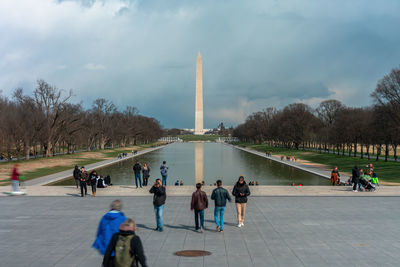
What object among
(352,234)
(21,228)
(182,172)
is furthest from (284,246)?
(182,172)

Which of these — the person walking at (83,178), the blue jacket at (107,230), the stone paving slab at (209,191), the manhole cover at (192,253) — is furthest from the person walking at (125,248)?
the stone paving slab at (209,191)

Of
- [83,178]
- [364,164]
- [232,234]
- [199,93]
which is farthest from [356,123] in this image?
[199,93]

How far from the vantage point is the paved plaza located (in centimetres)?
878

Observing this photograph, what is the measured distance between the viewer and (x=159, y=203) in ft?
37.1

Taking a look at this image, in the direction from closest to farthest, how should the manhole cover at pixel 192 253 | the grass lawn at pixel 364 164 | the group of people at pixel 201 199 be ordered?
the manhole cover at pixel 192 253 → the group of people at pixel 201 199 → the grass lawn at pixel 364 164

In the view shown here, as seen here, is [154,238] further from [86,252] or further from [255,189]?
[255,189]

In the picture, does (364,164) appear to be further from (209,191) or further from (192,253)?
(192,253)

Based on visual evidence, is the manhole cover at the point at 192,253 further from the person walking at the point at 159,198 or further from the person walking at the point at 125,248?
the person walking at the point at 125,248

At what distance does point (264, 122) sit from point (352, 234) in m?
117

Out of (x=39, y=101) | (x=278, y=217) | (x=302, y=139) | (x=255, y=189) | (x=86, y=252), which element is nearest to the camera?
(x=86, y=252)

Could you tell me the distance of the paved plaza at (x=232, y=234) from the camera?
8.78 meters

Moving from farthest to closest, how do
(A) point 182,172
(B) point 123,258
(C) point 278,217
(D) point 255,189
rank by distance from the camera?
(A) point 182,172
(D) point 255,189
(C) point 278,217
(B) point 123,258

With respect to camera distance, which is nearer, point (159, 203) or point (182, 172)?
point (159, 203)

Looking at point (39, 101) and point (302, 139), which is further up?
point (39, 101)
